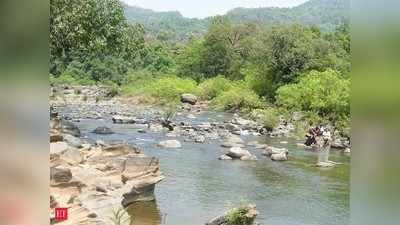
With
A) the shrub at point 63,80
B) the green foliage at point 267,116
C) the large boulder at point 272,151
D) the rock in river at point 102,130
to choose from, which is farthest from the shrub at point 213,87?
the shrub at point 63,80

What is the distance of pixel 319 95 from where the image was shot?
2.92 metres

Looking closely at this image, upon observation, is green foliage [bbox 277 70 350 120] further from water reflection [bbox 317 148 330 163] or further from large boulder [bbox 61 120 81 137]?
large boulder [bbox 61 120 81 137]

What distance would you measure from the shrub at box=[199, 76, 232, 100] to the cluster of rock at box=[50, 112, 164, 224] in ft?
1.31

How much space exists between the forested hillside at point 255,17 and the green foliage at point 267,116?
0.41 m

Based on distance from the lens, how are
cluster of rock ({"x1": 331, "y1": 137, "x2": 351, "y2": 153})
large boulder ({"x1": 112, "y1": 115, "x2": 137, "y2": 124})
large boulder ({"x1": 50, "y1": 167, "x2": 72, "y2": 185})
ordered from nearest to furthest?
cluster of rock ({"x1": 331, "y1": 137, "x2": 351, "y2": 153}) → large boulder ({"x1": 50, "y1": 167, "x2": 72, "y2": 185}) → large boulder ({"x1": 112, "y1": 115, "x2": 137, "y2": 124})

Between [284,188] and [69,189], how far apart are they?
1012 mm

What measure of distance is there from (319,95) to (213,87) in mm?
504

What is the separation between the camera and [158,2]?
9.77 ft

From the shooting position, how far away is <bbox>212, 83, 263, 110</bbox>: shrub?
9.84 feet

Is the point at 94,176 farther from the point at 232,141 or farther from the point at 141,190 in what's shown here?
the point at 232,141

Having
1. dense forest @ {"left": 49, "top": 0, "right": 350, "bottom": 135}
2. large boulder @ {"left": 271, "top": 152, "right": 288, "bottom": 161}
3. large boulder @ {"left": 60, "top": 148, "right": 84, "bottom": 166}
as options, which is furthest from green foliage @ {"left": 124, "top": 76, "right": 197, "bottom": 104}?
large boulder @ {"left": 271, "top": 152, "right": 288, "bottom": 161}
